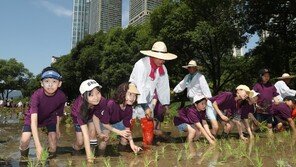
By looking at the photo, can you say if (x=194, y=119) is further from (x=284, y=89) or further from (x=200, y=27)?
(x=200, y=27)

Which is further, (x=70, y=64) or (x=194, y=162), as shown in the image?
(x=70, y=64)

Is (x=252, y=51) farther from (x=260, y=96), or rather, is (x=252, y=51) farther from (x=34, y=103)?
(x=34, y=103)

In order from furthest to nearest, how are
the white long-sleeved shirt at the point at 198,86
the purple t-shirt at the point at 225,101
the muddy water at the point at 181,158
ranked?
the white long-sleeved shirt at the point at 198,86 → the purple t-shirt at the point at 225,101 → the muddy water at the point at 181,158

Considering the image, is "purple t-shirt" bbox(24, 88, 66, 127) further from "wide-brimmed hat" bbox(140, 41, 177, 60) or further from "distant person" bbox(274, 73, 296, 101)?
"distant person" bbox(274, 73, 296, 101)

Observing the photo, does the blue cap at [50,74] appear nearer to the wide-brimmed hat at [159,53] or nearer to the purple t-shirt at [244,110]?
the wide-brimmed hat at [159,53]

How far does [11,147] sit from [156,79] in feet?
9.47

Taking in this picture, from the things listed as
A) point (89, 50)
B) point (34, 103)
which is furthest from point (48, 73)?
point (89, 50)

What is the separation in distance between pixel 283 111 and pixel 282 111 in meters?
0.02

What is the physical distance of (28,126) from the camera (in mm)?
5203

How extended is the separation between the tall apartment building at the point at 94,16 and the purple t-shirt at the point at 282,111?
4082 inches

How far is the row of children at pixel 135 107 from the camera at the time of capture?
202 inches

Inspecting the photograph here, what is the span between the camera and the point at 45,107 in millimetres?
5371

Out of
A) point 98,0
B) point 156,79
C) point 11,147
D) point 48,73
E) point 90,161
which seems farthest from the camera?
point 98,0

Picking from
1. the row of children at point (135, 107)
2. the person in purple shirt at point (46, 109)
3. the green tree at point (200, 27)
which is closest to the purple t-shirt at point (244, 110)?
the row of children at point (135, 107)
